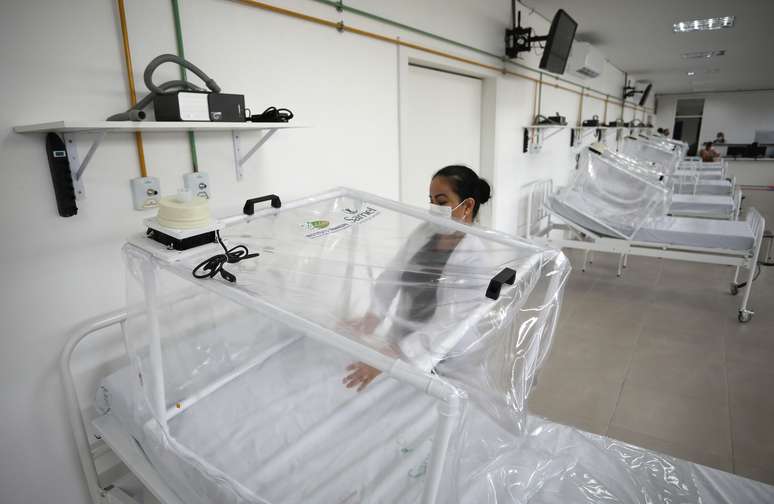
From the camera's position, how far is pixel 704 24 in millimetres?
4621

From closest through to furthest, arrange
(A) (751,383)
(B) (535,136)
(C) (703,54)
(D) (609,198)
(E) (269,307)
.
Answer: (E) (269,307)
(A) (751,383)
(D) (609,198)
(B) (535,136)
(C) (703,54)

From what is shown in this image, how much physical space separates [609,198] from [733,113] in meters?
12.3

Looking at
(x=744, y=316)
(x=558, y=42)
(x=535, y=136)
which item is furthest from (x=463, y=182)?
(x=535, y=136)

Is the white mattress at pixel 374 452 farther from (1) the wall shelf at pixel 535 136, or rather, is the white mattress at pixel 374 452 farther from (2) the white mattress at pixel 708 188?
(2) the white mattress at pixel 708 188

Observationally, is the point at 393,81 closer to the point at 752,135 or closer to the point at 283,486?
the point at 283,486

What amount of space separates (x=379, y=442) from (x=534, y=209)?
4.32 m

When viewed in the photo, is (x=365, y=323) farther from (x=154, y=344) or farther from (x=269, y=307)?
(x=154, y=344)

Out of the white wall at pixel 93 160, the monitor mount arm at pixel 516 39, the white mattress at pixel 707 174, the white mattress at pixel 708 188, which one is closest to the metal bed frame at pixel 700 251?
the monitor mount arm at pixel 516 39

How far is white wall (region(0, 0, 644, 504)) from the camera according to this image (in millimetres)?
1149

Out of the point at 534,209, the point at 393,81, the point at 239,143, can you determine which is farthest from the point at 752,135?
the point at 239,143

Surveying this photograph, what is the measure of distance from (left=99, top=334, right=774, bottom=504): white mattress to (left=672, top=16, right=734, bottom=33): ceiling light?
5132 mm

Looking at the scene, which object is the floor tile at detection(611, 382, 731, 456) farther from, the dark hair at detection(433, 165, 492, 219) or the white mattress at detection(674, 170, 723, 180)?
the white mattress at detection(674, 170, 723, 180)

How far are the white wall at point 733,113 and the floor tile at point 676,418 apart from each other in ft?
46.1

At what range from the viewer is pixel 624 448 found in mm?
1314
